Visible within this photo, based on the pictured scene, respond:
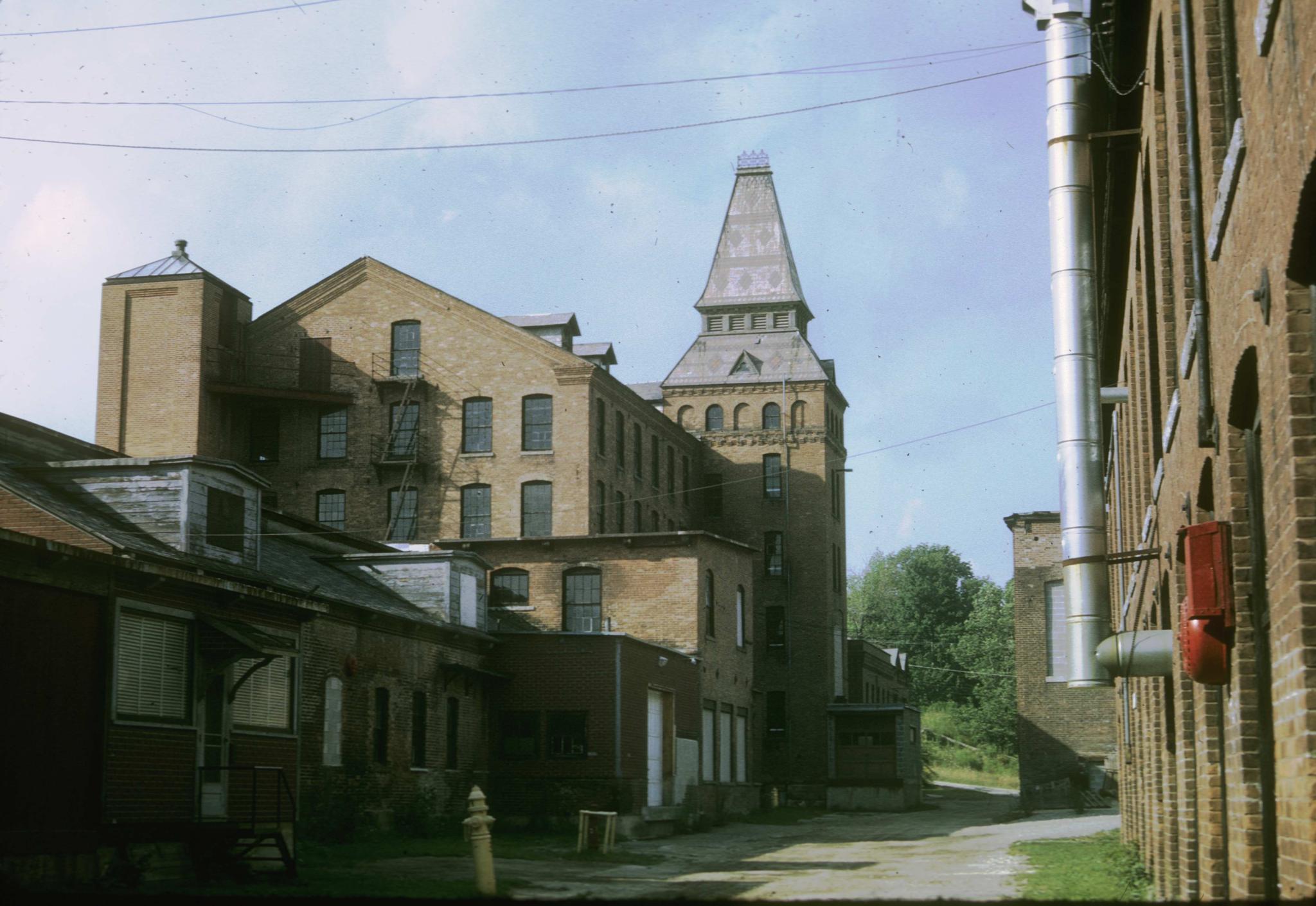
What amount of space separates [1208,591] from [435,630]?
26.7 m

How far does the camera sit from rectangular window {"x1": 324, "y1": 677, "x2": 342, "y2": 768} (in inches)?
1113

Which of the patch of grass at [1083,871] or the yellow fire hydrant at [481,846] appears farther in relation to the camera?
the yellow fire hydrant at [481,846]

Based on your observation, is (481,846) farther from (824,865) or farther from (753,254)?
(753,254)

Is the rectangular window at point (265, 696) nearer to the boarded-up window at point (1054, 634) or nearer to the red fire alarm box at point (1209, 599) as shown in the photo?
the red fire alarm box at point (1209, 599)

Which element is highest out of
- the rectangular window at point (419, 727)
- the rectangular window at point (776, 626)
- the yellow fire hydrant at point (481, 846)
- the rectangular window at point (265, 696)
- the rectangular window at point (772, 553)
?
the rectangular window at point (772, 553)

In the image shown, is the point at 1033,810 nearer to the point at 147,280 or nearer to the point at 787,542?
the point at 787,542

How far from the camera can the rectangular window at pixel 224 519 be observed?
84.0 feet

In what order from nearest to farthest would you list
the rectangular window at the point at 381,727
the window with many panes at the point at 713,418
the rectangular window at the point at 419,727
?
1. the rectangular window at the point at 381,727
2. the rectangular window at the point at 419,727
3. the window with many panes at the point at 713,418

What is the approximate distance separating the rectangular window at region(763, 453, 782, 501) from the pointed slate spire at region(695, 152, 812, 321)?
8.41m

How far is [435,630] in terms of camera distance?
1314 inches

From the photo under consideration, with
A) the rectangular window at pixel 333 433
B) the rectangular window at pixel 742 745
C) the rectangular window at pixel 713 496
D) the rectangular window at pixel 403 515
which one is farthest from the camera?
the rectangular window at pixel 713 496

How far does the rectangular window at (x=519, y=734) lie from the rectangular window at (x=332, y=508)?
15.3 metres

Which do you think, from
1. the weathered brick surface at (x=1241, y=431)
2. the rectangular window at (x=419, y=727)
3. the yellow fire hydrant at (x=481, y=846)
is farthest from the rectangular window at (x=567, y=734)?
the weathered brick surface at (x=1241, y=431)

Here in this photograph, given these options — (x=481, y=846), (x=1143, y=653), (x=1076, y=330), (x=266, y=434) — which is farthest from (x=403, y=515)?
(x=1143, y=653)
